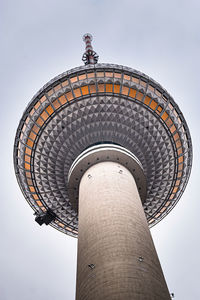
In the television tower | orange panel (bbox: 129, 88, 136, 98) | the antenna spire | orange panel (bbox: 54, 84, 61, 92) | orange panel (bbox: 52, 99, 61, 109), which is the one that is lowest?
the television tower

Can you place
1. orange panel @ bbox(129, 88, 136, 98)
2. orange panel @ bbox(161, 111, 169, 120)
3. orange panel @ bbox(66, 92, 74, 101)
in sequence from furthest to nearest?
orange panel @ bbox(161, 111, 169, 120)
orange panel @ bbox(129, 88, 136, 98)
orange panel @ bbox(66, 92, 74, 101)

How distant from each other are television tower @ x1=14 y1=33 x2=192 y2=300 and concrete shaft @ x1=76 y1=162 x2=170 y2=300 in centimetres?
9

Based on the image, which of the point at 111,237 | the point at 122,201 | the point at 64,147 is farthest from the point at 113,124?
the point at 111,237

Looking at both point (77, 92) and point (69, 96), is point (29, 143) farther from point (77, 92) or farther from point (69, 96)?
point (77, 92)

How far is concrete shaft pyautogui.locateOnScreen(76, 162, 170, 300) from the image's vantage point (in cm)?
1357

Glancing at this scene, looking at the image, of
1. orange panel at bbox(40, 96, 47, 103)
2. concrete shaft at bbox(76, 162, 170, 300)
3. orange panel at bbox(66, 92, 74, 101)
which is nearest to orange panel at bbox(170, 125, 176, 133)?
concrete shaft at bbox(76, 162, 170, 300)

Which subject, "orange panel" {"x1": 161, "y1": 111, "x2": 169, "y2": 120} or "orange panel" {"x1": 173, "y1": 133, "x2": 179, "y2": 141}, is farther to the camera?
"orange panel" {"x1": 173, "y1": 133, "x2": 179, "y2": 141}

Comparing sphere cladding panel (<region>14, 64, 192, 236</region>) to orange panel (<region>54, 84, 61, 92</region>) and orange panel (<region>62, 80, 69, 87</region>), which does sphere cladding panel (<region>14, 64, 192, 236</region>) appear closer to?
orange panel (<region>54, 84, 61, 92</region>)

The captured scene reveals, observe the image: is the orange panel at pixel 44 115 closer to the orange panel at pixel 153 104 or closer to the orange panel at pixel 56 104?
the orange panel at pixel 56 104

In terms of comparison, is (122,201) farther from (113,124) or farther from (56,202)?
(56,202)

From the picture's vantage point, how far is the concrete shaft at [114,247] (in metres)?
13.6

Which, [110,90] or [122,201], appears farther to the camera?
[110,90]

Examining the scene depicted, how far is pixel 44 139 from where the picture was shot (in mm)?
28438

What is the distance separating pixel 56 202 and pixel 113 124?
12933 millimetres
